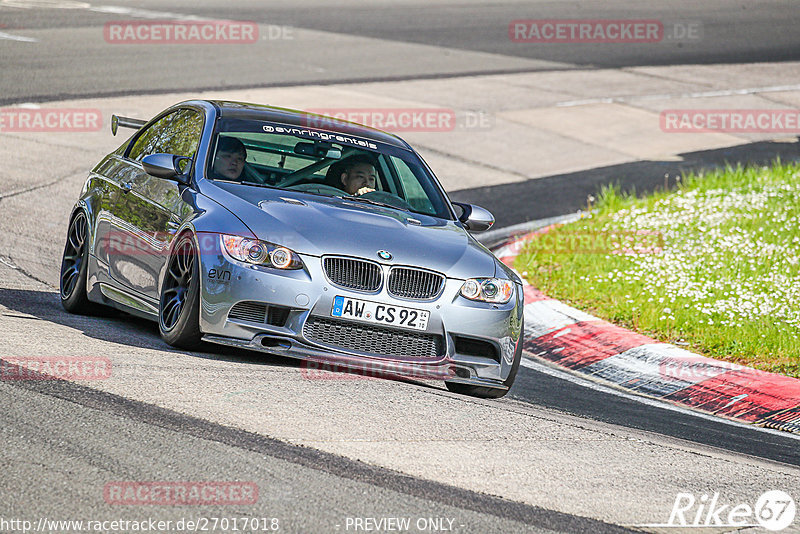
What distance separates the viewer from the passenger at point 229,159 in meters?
7.43

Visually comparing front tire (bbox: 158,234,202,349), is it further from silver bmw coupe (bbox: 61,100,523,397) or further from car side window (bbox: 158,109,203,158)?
car side window (bbox: 158,109,203,158)

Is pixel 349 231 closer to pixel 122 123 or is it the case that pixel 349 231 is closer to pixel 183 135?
pixel 183 135

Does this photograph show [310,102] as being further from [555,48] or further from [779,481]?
[779,481]

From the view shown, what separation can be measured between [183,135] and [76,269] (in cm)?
119

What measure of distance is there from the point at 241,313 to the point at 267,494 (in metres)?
2.05

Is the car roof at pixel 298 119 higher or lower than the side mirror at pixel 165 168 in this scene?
higher

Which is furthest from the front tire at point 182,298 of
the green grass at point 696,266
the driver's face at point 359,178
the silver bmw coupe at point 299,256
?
the green grass at point 696,266

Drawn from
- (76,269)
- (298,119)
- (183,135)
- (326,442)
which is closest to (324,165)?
(298,119)

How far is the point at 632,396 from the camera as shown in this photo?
799 cm

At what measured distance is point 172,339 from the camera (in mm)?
6719

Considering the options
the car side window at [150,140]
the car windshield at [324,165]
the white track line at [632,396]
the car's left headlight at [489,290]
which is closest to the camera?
the car's left headlight at [489,290]

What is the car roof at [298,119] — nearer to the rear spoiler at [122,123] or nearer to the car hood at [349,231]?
the car hood at [349,231]

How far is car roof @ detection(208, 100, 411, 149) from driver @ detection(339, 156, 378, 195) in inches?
12.6

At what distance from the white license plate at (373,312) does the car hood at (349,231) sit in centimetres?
26
